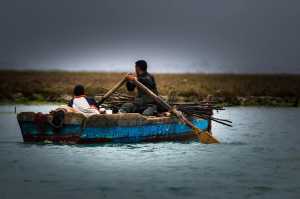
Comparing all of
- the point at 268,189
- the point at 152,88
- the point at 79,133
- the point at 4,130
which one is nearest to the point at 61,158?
the point at 79,133

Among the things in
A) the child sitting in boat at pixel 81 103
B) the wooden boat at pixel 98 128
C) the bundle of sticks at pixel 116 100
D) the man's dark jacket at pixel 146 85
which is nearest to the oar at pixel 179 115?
the wooden boat at pixel 98 128

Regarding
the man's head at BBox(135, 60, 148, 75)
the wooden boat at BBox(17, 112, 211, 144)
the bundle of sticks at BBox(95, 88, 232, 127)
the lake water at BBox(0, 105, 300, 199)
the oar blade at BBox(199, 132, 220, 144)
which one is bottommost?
the lake water at BBox(0, 105, 300, 199)

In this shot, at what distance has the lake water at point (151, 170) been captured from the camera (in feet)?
37.4

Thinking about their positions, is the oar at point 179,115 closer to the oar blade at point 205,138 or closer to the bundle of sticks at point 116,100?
the oar blade at point 205,138

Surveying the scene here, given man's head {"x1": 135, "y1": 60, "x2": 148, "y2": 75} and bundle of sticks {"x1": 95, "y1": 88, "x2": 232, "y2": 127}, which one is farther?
bundle of sticks {"x1": 95, "y1": 88, "x2": 232, "y2": 127}

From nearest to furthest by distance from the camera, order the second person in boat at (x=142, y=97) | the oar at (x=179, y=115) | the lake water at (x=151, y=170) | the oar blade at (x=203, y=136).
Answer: the lake water at (x=151, y=170) → the oar at (x=179, y=115) → the second person in boat at (x=142, y=97) → the oar blade at (x=203, y=136)

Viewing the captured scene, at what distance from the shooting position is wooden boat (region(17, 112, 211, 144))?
1605 cm

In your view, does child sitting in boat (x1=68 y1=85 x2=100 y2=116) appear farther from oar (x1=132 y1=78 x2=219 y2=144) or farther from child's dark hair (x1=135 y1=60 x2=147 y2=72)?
child's dark hair (x1=135 y1=60 x2=147 y2=72)

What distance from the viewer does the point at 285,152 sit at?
17500mm

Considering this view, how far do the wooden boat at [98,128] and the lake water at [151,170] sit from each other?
0.21m

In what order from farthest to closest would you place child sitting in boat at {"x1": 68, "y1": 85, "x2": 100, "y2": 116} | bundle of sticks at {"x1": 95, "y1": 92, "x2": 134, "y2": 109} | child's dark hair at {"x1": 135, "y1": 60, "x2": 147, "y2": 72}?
1. bundle of sticks at {"x1": 95, "y1": 92, "x2": 134, "y2": 109}
2. child's dark hair at {"x1": 135, "y1": 60, "x2": 147, "y2": 72}
3. child sitting in boat at {"x1": 68, "y1": 85, "x2": 100, "y2": 116}

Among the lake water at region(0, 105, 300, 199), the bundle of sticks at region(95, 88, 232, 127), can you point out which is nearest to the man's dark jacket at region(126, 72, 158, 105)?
the bundle of sticks at region(95, 88, 232, 127)

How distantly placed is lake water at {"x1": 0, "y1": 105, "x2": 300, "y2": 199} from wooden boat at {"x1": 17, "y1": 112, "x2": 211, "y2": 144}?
208 millimetres

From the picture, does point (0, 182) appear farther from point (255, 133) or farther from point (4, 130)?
point (255, 133)
